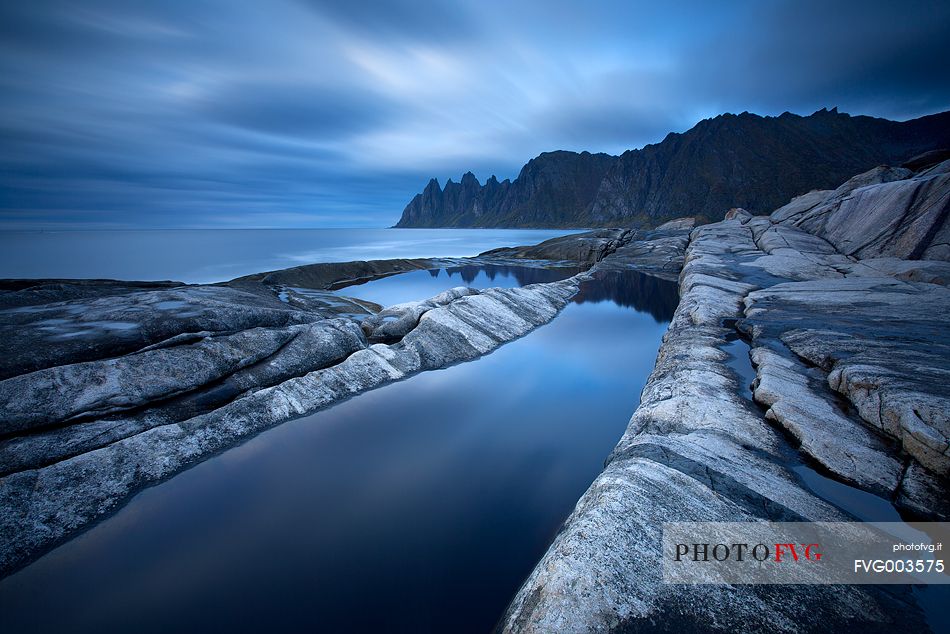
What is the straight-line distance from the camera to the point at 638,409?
12367 millimetres

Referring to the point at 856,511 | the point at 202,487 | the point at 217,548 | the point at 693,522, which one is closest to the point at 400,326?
the point at 202,487

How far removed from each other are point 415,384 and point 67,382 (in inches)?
470

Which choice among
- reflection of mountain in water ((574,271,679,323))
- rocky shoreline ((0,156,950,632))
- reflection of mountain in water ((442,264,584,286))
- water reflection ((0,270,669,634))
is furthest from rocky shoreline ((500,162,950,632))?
reflection of mountain in water ((442,264,584,286))

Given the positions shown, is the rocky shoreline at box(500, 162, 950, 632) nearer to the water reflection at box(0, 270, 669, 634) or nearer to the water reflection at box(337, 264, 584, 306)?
the water reflection at box(0, 270, 669, 634)

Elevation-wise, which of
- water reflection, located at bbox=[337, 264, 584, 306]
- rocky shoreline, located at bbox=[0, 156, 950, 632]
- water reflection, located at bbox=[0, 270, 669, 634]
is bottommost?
water reflection, located at bbox=[0, 270, 669, 634]

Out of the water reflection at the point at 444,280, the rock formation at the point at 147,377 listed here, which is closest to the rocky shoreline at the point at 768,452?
the rock formation at the point at 147,377

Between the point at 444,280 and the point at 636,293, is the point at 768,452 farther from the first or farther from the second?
the point at 444,280

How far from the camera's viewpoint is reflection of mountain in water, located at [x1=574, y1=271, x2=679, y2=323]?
3688 cm

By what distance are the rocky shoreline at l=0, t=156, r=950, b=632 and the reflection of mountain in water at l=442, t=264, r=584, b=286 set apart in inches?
1467

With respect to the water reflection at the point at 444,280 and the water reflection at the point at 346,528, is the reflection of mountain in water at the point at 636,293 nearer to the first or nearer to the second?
the water reflection at the point at 444,280

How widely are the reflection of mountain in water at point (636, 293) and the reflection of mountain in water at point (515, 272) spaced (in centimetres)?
881

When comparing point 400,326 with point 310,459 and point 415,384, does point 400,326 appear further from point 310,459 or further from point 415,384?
point 310,459

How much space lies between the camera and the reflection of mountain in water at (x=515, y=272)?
61.1 meters

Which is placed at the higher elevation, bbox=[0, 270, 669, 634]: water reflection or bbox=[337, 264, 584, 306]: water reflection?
bbox=[337, 264, 584, 306]: water reflection
